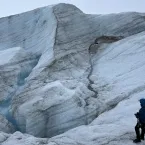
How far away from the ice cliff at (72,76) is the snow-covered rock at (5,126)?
540 millimetres

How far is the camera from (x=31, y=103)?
17.9 m

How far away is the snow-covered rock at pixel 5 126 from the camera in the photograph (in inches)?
685

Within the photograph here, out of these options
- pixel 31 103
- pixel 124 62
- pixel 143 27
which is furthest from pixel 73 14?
pixel 31 103

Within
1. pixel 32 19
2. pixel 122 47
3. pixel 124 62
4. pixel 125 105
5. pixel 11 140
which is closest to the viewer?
pixel 11 140

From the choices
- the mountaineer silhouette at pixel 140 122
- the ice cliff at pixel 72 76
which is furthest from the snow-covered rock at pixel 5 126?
the mountaineer silhouette at pixel 140 122

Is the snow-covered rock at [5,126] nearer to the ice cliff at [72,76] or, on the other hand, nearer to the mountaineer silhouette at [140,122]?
the ice cliff at [72,76]

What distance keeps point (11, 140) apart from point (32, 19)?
18.3m

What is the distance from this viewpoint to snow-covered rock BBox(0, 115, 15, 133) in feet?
57.1

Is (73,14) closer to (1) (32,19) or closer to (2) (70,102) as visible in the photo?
(1) (32,19)

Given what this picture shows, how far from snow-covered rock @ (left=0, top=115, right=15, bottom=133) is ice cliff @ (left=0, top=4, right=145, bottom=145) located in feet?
1.77

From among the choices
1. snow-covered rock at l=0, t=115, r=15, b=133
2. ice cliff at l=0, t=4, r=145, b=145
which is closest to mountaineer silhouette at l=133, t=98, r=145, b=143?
ice cliff at l=0, t=4, r=145, b=145

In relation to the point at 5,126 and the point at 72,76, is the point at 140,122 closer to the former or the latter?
the point at 5,126

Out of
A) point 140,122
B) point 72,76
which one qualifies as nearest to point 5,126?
point 72,76

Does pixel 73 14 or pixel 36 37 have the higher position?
pixel 73 14
